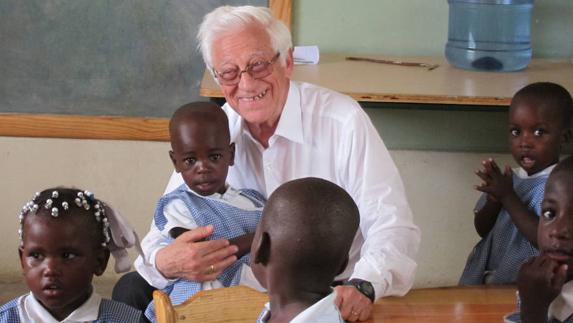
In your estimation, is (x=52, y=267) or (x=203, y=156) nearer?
(x=52, y=267)

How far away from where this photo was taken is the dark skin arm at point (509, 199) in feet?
8.61

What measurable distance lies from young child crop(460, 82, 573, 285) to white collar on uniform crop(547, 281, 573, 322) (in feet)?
2.53

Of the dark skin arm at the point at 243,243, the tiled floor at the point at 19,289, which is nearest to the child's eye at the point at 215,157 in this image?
the dark skin arm at the point at 243,243

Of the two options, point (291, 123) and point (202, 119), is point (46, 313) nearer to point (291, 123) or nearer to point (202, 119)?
point (202, 119)

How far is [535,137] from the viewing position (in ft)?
9.05

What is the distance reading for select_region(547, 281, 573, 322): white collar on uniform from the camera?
6.12ft

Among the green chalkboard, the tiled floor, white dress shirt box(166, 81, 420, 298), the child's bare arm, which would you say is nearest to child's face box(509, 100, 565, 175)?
white dress shirt box(166, 81, 420, 298)

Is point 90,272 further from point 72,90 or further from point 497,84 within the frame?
point 72,90

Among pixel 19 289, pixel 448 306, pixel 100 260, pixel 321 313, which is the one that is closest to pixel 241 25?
pixel 100 260

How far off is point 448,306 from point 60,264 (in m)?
0.86

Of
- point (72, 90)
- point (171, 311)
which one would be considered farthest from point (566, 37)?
point (171, 311)

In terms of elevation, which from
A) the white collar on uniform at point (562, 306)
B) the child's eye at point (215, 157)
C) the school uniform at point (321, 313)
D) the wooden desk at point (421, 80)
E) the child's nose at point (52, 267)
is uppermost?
the school uniform at point (321, 313)

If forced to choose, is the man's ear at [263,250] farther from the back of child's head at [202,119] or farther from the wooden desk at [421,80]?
the wooden desk at [421,80]

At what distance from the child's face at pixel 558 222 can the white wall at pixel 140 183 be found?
229cm
